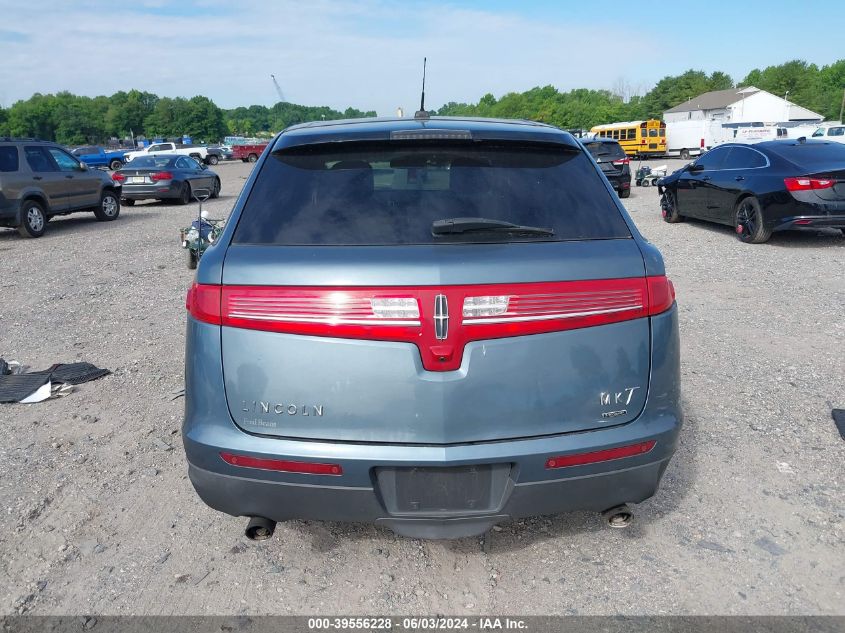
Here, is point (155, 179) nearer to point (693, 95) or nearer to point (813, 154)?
point (813, 154)

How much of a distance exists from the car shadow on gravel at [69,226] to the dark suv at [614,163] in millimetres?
12306

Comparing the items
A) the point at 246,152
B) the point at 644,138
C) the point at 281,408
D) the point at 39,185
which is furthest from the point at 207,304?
the point at 246,152

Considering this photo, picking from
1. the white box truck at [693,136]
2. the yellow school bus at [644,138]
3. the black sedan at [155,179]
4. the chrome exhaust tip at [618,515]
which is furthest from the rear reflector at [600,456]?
the white box truck at [693,136]

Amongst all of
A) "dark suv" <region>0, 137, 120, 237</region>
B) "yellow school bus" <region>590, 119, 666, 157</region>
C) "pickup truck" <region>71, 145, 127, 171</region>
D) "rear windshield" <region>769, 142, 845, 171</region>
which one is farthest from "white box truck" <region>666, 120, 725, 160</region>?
"dark suv" <region>0, 137, 120, 237</region>

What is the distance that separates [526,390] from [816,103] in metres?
113

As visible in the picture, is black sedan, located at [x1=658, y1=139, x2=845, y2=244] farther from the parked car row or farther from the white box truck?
the white box truck

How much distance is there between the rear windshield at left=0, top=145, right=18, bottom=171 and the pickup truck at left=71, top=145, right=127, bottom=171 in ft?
110

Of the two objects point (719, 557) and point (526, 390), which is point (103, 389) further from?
point (719, 557)

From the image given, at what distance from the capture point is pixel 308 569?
300 cm

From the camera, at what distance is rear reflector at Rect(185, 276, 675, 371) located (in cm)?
234

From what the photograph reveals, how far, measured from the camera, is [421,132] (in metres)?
2.82

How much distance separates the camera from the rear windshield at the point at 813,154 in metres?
10.3

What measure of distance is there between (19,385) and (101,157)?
45.6 m

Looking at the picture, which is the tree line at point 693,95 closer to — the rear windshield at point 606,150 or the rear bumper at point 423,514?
the rear windshield at point 606,150
